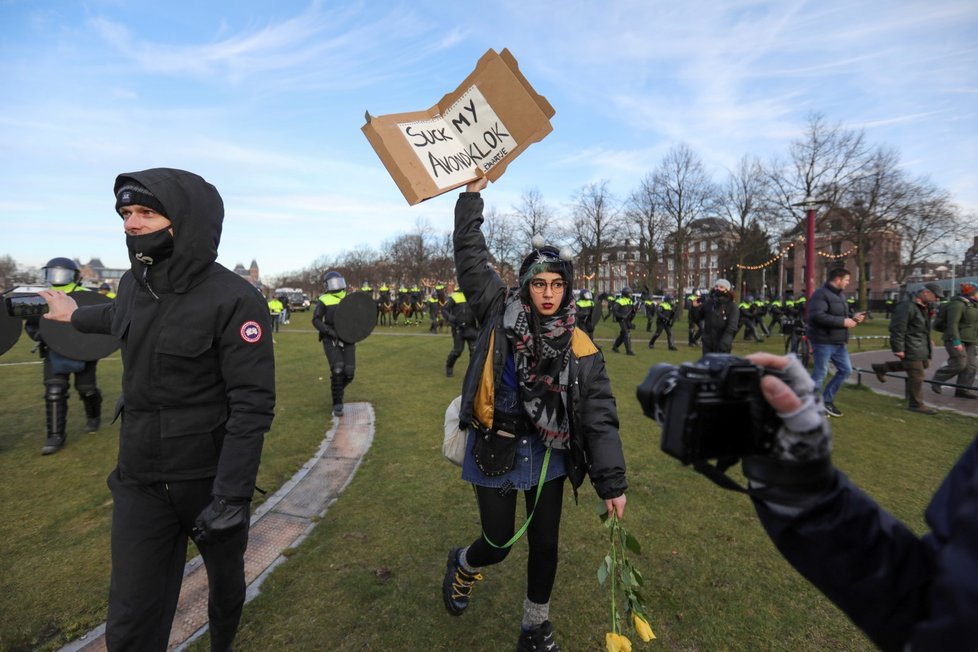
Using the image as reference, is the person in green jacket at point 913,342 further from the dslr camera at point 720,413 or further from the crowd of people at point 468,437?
the dslr camera at point 720,413

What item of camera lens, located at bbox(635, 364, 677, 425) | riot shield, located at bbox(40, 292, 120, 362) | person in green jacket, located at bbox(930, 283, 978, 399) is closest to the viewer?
camera lens, located at bbox(635, 364, 677, 425)

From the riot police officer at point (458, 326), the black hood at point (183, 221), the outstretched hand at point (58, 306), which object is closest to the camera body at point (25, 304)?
the outstretched hand at point (58, 306)

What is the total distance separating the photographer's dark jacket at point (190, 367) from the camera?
203cm

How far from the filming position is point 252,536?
3617 mm

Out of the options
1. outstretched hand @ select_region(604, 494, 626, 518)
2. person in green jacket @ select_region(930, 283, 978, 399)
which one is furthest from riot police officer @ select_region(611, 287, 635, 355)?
outstretched hand @ select_region(604, 494, 626, 518)

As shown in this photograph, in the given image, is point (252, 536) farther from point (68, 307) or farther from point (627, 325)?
point (627, 325)

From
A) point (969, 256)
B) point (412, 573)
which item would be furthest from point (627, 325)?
point (969, 256)

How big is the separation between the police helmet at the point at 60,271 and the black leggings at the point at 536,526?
20.9 ft

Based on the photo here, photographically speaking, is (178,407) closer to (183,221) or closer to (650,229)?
(183,221)

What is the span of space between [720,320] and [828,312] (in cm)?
221

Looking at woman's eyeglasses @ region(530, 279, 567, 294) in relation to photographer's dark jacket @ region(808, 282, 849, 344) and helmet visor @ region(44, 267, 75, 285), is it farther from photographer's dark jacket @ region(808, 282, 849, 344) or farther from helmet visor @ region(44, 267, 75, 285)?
helmet visor @ region(44, 267, 75, 285)

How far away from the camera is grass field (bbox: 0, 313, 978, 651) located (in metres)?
2.66

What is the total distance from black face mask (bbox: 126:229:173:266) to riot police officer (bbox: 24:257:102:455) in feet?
15.6

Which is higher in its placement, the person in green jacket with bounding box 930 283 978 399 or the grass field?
the person in green jacket with bounding box 930 283 978 399
